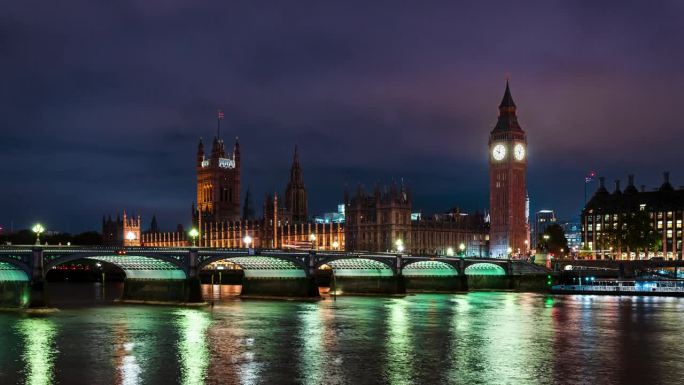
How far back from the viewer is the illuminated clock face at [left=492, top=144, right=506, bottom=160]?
16575 centimetres

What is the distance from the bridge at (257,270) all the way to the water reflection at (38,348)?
763 centimetres

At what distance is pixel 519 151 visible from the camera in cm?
16712

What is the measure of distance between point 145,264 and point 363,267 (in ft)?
106

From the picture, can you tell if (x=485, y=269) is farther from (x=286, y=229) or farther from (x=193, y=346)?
(x=193, y=346)

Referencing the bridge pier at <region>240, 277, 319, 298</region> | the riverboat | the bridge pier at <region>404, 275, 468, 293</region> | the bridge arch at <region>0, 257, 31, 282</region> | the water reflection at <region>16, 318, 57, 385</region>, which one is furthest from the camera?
the bridge pier at <region>404, 275, 468, 293</region>

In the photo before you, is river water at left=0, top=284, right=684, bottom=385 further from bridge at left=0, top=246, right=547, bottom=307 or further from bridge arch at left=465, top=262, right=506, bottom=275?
bridge arch at left=465, top=262, right=506, bottom=275

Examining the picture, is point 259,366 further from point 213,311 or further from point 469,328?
point 213,311

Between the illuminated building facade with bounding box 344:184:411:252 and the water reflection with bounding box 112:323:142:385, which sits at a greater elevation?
the illuminated building facade with bounding box 344:184:411:252

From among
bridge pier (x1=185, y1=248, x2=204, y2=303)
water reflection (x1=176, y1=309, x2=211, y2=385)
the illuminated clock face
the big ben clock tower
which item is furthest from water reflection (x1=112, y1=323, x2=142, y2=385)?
the illuminated clock face

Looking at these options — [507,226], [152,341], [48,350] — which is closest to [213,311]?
[152,341]

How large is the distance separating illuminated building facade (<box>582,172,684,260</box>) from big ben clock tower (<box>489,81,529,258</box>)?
16.8m

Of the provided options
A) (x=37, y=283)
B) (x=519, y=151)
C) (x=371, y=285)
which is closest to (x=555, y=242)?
(x=519, y=151)

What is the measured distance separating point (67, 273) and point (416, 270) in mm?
86834

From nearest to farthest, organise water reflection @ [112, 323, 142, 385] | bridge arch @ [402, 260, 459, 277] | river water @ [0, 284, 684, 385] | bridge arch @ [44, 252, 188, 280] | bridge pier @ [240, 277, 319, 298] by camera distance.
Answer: water reflection @ [112, 323, 142, 385]
river water @ [0, 284, 684, 385]
bridge arch @ [44, 252, 188, 280]
bridge pier @ [240, 277, 319, 298]
bridge arch @ [402, 260, 459, 277]
